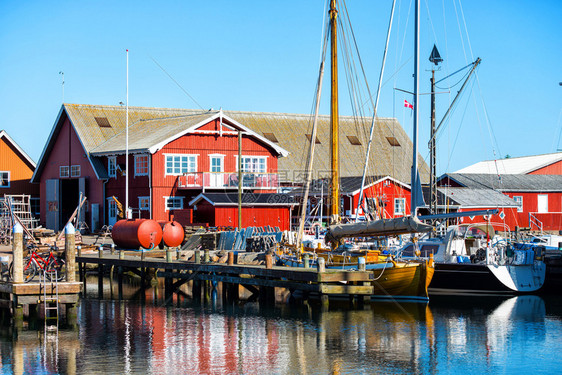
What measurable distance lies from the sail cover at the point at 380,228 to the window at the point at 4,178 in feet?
117

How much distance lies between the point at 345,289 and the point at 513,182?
3743 cm

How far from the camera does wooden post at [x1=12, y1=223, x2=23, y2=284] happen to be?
28.3 metres

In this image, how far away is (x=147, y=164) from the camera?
53.7 meters

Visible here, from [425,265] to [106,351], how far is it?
13751 mm

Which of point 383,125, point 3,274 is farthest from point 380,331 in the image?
point 383,125

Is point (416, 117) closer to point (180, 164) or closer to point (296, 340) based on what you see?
→ point (296, 340)

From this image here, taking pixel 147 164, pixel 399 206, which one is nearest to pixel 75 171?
Answer: pixel 147 164

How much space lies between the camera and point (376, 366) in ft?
75.3

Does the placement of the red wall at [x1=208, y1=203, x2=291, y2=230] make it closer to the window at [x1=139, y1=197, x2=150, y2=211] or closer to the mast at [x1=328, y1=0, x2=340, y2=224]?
the window at [x1=139, y1=197, x2=150, y2=211]

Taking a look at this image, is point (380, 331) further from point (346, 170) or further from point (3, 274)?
point (346, 170)

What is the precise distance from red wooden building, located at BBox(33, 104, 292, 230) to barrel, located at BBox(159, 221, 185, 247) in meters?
5.33

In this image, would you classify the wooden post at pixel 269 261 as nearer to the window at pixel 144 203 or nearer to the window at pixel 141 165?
the window at pixel 144 203

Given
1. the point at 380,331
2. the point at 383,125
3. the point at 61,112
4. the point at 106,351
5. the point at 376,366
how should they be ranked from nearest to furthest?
1. the point at 376,366
2. the point at 106,351
3. the point at 380,331
4. the point at 61,112
5. the point at 383,125

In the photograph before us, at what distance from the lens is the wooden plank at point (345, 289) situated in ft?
101
